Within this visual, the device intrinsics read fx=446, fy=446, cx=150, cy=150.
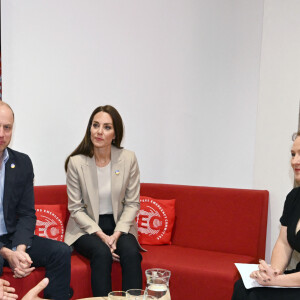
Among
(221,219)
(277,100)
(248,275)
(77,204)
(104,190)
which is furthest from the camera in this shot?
(277,100)

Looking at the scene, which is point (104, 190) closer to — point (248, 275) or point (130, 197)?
point (130, 197)

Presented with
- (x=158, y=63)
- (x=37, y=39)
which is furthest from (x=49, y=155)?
(x=158, y=63)

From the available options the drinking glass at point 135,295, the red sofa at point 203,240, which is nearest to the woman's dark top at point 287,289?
the red sofa at point 203,240

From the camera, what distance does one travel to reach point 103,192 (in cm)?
356

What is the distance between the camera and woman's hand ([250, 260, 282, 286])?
2.42 m

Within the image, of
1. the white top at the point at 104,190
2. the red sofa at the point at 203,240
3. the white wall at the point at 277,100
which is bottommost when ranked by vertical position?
the red sofa at the point at 203,240

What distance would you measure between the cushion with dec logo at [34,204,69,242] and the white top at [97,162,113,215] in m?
0.33

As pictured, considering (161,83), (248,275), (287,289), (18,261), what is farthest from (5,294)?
(161,83)

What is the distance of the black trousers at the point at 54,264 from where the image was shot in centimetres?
289

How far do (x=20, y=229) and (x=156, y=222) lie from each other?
48.8 inches

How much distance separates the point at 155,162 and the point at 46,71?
135cm

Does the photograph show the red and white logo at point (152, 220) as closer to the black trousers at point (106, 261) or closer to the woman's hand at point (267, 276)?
the black trousers at point (106, 261)

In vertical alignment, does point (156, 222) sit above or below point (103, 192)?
below

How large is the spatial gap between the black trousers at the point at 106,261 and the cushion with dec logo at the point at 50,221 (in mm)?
208
